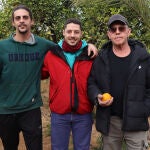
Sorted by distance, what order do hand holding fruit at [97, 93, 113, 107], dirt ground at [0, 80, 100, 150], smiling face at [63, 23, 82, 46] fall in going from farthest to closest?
dirt ground at [0, 80, 100, 150] → smiling face at [63, 23, 82, 46] → hand holding fruit at [97, 93, 113, 107]

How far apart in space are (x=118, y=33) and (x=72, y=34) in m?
0.51

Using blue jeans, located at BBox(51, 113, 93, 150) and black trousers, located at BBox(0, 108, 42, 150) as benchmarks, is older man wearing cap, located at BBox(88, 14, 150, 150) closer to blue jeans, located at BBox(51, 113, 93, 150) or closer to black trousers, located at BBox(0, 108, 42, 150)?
blue jeans, located at BBox(51, 113, 93, 150)

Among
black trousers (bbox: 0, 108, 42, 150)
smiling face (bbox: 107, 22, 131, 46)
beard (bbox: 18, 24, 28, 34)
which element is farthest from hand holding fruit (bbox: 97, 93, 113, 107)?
beard (bbox: 18, 24, 28, 34)

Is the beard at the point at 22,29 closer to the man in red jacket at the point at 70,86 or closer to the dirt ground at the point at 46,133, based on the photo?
the man in red jacket at the point at 70,86

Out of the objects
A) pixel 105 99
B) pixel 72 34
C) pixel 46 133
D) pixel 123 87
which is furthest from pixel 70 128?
pixel 46 133

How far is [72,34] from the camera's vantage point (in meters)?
4.24

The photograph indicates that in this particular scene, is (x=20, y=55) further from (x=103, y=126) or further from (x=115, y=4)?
(x=115, y=4)

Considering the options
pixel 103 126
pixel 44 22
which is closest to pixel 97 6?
pixel 44 22

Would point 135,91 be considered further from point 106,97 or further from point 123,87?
point 106,97

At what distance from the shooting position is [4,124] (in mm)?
4355

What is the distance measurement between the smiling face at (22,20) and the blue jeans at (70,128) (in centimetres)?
98

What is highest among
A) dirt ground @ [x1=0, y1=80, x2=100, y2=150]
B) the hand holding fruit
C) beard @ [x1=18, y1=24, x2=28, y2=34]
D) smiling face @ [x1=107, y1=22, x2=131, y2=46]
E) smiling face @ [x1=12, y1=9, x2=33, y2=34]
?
smiling face @ [x1=12, y1=9, x2=33, y2=34]

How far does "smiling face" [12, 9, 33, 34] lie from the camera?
4250 mm

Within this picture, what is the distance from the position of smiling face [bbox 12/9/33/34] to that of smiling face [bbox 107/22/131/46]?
2.94 feet
